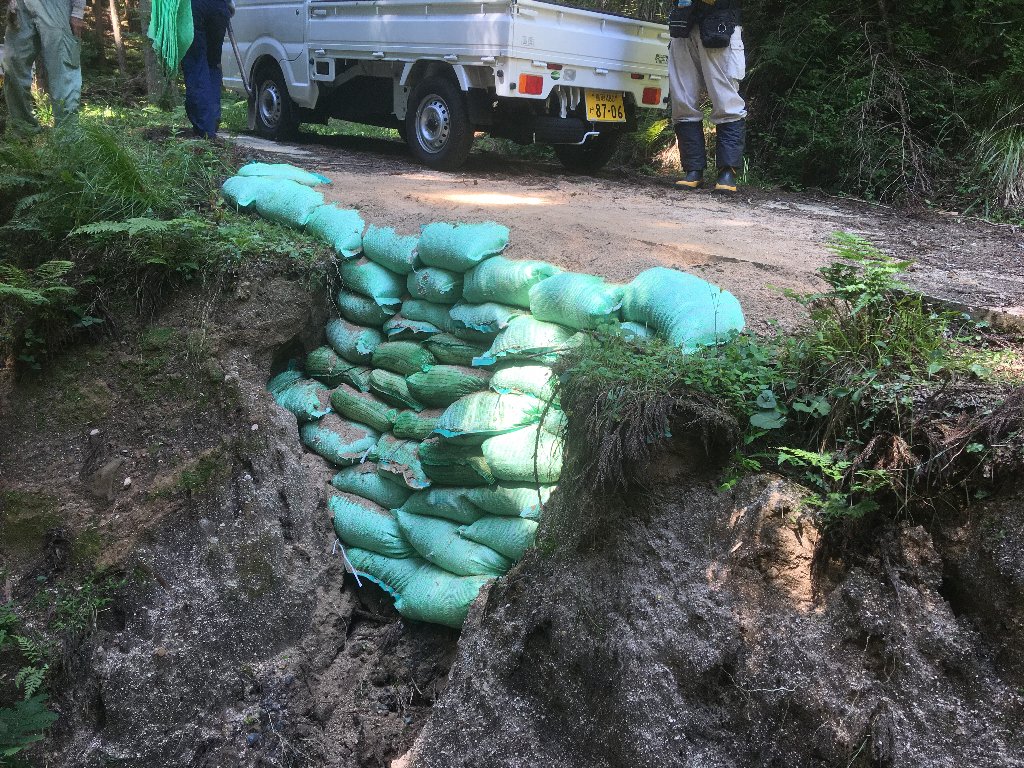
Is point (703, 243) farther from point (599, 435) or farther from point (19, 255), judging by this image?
→ point (19, 255)

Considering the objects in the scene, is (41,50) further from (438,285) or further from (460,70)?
(438,285)

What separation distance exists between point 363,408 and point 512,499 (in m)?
1.12

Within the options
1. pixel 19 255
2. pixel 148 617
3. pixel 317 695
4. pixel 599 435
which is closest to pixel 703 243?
pixel 599 435

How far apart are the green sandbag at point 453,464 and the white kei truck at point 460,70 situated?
294 centimetres

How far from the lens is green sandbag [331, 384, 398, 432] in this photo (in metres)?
4.23

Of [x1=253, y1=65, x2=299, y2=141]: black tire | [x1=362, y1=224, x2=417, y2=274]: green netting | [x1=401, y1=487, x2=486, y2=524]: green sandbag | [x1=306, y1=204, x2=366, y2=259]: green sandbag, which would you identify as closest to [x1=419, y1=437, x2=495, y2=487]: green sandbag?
[x1=401, y1=487, x2=486, y2=524]: green sandbag

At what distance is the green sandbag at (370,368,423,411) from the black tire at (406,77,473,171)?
2.49 metres

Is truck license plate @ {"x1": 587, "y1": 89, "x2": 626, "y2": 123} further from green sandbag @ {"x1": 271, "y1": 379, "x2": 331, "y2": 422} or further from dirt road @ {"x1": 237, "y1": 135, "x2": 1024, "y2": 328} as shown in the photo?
green sandbag @ {"x1": 271, "y1": 379, "x2": 331, "y2": 422}

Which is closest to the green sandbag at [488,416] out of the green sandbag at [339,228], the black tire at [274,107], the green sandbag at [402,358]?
the green sandbag at [402,358]

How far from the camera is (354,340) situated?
4.46 meters

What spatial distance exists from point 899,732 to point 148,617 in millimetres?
2789

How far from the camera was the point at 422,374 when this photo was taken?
13.4 feet

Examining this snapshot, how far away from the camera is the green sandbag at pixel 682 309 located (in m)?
3.20

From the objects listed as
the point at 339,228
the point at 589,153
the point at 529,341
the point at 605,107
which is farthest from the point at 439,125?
the point at 529,341
